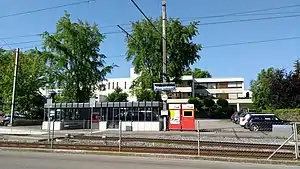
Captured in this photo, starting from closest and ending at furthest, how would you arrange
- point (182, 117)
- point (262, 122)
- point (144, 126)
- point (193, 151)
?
point (193, 151)
point (262, 122)
point (182, 117)
point (144, 126)

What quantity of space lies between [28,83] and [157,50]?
18682 mm

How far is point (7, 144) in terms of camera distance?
61.0 ft

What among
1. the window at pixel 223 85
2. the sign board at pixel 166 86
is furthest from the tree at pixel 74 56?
the window at pixel 223 85

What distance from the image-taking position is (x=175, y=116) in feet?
106

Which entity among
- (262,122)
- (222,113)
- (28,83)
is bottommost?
(262,122)

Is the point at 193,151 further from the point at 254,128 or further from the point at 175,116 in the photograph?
the point at 254,128

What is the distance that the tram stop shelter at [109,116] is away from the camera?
112 ft

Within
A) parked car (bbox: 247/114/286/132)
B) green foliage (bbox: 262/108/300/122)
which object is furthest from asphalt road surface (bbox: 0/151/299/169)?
green foliage (bbox: 262/108/300/122)

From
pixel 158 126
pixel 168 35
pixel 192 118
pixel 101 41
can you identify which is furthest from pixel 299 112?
pixel 101 41

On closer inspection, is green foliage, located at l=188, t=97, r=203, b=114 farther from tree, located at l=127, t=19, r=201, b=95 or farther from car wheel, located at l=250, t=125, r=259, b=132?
car wheel, located at l=250, t=125, r=259, b=132

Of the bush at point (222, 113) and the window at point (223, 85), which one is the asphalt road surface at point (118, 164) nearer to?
the bush at point (222, 113)

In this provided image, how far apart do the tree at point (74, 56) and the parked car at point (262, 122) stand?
2694 centimetres

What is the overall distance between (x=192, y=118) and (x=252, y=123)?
545 cm

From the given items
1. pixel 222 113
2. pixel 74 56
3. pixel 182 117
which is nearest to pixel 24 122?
pixel 74 56
